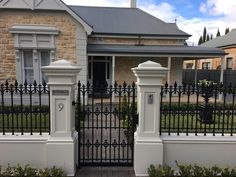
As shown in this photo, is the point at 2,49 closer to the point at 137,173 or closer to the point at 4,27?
the point at 4,27

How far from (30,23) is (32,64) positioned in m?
2.17

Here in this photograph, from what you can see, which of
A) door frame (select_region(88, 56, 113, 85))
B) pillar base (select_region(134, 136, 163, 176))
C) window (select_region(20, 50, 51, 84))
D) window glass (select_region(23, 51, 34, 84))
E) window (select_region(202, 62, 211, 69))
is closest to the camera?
pillar base (select_region(134, 136, 163, 176))

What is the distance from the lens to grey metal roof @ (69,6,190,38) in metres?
18.2

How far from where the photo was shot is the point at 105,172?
17.5 feet

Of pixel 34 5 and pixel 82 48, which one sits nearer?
pixel 34 5

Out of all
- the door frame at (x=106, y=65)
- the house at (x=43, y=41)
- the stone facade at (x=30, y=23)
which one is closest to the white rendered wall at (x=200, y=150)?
the house at (x=43, y=41)

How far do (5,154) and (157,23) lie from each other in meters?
16.8

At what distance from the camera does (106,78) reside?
17688 mm

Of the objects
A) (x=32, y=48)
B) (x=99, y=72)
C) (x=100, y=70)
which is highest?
(x=32, y=48)

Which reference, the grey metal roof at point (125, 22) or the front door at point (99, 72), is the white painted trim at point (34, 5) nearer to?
the grey metal roof at point (125, 22)

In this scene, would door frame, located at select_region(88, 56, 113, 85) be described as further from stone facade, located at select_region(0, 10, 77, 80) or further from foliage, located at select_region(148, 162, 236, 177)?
foliage, located at select_region(148, 162, 236, 177)

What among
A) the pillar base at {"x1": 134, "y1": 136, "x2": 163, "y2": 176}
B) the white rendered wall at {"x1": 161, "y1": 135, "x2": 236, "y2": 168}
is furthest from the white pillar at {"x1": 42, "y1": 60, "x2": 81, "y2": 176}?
the white rendered wall at {"x1": 161, "y1": 135, "x2": 236, "y2": 168}

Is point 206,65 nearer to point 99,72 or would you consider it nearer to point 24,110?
point 99,72

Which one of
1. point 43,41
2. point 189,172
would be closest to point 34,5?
point 43,41
